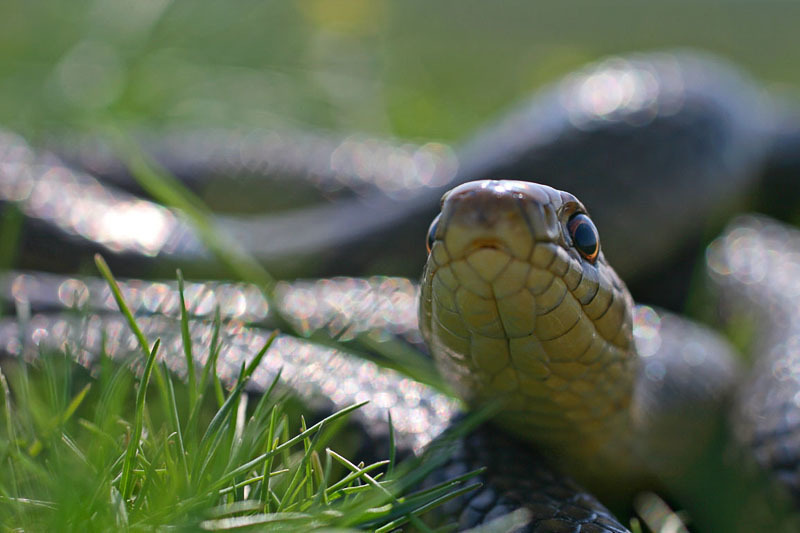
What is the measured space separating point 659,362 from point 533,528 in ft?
3.74

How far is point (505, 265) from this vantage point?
1380mm

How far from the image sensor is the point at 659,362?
7.91 feet

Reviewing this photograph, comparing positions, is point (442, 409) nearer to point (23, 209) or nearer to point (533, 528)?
point (533, 528)

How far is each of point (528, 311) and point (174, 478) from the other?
0.63 m

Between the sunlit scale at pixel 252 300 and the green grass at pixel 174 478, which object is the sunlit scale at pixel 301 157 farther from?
the green grass at pixel 174 478

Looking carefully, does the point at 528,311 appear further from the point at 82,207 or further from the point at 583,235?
the point at 82,207

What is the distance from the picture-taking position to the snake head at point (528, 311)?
4.52ft

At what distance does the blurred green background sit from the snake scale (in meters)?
0.65

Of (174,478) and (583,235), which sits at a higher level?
(583,235)

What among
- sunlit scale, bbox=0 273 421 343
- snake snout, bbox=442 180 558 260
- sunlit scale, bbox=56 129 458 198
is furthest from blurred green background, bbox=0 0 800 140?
snake snout, bbox=442 180 558 260

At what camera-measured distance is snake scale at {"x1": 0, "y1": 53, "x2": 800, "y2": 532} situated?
167 centimetres

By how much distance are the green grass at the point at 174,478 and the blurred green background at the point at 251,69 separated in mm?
3059

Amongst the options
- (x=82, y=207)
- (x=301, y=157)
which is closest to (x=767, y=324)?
(x=82, y=207)

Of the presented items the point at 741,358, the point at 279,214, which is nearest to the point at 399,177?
the point at 279,214
